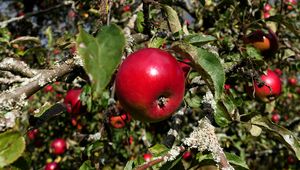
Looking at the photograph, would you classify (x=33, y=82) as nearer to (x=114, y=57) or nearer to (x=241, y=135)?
(x=114, y=57)

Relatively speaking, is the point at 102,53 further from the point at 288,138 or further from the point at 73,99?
the point at 73,99

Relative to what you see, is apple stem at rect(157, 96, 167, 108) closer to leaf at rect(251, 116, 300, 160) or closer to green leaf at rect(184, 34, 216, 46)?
green leaf at rect(184, 34, 216, 46)

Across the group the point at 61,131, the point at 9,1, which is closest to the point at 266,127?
the point at 61,131

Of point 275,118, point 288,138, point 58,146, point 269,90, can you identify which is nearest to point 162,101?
point 288,138

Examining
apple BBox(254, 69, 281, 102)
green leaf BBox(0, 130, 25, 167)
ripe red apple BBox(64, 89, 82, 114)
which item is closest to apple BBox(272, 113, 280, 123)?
apple BBox(254, 69, 281, 102)

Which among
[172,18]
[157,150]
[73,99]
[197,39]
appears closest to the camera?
[197,39]

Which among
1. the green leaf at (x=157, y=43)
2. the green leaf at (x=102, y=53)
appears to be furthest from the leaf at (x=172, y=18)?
the green leaf at (x=102, y=53)
